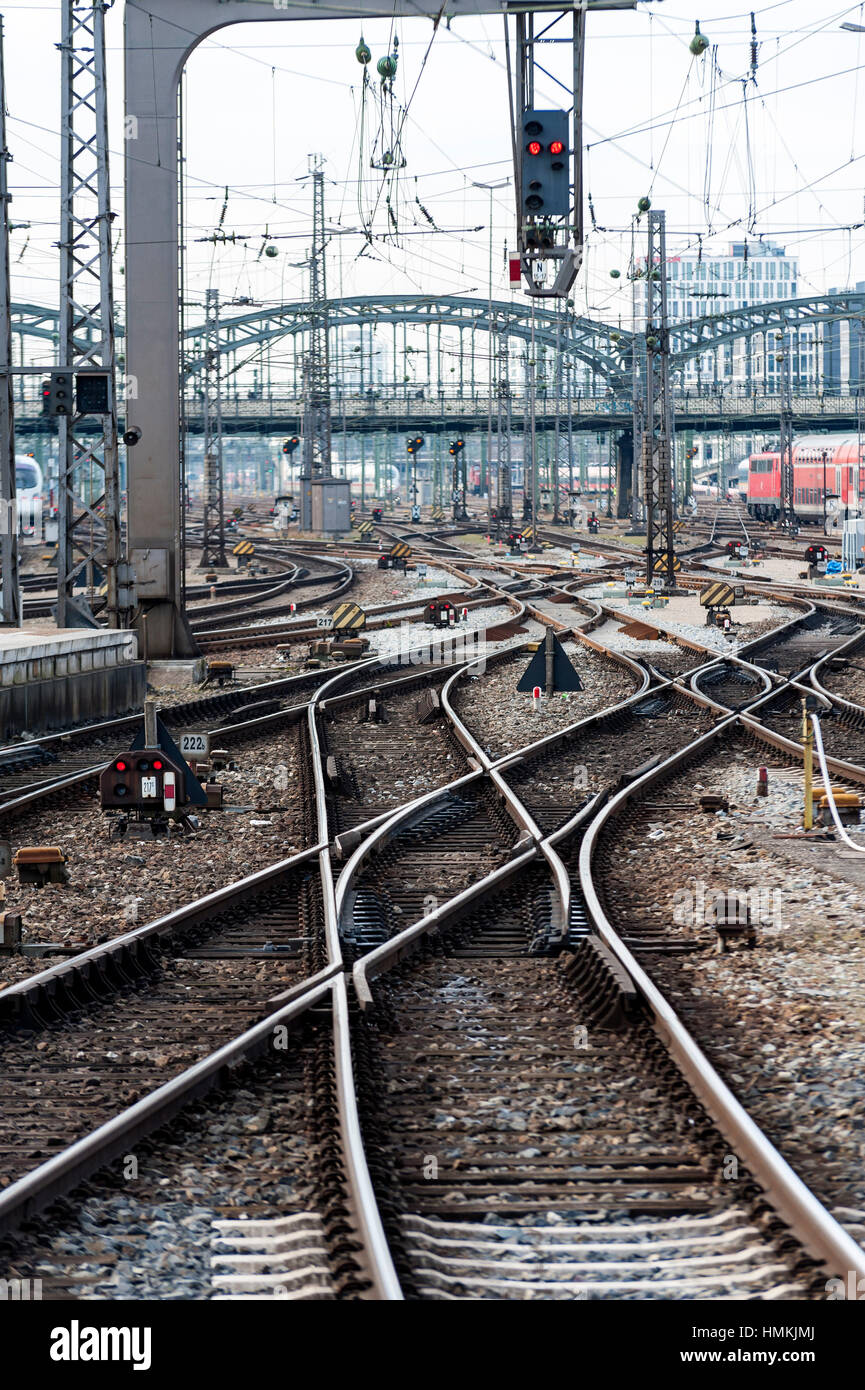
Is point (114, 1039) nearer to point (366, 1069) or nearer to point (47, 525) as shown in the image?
point (366, 1069)

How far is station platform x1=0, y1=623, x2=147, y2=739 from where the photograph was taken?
1877 cm

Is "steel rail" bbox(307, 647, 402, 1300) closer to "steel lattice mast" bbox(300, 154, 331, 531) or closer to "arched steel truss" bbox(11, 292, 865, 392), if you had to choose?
"steel lattice mast" bbox(300, 154, 331, 531)

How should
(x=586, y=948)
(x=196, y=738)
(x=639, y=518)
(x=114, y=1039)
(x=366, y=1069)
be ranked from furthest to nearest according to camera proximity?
(x=639, y=518) < (x=196, y=738) < (x=586, y=948) < (x=114, y=1039) < (x=366, y=1069)

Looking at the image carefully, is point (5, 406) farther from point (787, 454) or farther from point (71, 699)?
point (787, 454)

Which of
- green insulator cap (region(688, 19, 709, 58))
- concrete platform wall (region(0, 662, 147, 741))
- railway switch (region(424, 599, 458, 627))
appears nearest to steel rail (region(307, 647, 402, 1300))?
concrete platform wall (region(0, 662, 147, 741))

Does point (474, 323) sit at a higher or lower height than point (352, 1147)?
higher

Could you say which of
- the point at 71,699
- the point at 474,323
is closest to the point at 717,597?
the point at 71,699

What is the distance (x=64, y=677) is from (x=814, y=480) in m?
68.1

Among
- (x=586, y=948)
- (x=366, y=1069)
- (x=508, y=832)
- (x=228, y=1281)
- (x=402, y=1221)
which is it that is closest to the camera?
(x=228, y=1281)

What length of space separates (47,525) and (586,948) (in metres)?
80.9

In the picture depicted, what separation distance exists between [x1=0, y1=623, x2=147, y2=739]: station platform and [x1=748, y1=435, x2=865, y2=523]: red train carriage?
5405 centimetres

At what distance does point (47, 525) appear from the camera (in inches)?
3415

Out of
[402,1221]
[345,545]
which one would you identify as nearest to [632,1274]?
[402,1221]

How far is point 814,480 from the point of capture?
82938 mm
